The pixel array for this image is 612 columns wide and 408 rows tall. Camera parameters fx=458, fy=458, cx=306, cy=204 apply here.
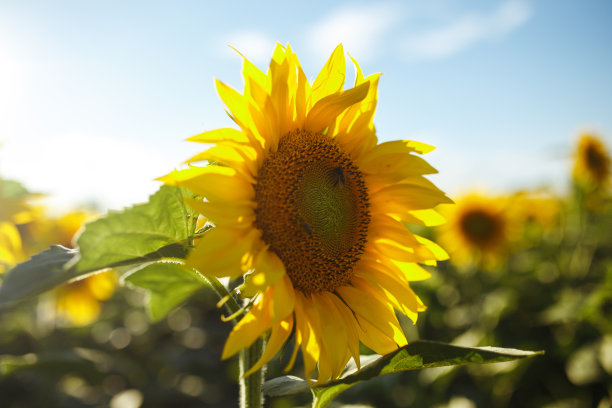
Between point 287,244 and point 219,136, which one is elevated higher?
point 219,136

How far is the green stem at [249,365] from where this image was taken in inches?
55.8

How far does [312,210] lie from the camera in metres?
1.56

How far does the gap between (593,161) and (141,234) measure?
655 centimetres

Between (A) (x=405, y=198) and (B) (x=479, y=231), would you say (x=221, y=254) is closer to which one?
(A) (x=405, y=198)

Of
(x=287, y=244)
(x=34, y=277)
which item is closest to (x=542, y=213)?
(x=287, y=244)

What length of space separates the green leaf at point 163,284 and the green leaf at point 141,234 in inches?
14.0

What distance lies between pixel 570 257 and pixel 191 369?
4514 millimetres

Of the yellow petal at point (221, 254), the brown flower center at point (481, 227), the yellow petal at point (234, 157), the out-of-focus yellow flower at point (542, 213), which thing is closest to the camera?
the yellow petal at point (221, 254)

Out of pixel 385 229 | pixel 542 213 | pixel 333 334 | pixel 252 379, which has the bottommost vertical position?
pixel 542 213

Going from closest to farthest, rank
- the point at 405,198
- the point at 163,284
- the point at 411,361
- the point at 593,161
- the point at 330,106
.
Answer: the point at 411,361 < the point at 330,106 < the point at 405,198 < the point at 163,284 < the point at 593,161

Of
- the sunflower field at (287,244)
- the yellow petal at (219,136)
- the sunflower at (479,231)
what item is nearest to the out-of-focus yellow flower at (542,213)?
the sunflower at (479,231)

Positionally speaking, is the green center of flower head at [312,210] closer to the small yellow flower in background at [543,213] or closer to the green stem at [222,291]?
the green stem at [222,291]

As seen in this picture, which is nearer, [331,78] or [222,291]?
[222,291]

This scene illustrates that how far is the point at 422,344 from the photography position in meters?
1.29
